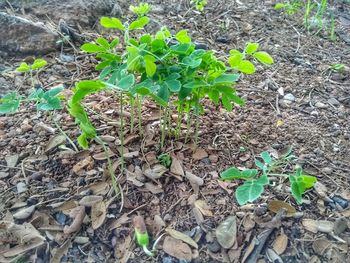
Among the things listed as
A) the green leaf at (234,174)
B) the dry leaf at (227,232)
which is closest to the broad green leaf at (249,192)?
the green leaf at (234,174)

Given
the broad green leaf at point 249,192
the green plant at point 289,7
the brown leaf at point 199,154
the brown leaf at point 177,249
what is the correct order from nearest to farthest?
the broad green leaf at point 249,192
the brown leaf at point 177,249
the brown leaf at point 199,154
the green plant at point 289,7

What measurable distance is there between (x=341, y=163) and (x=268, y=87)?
0.49 meters

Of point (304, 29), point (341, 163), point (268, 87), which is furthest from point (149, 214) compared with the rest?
point (304, 29)

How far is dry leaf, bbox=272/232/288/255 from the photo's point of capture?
3.45ft

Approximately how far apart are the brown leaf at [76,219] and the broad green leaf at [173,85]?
0.43 meters

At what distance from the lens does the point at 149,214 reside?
3.73 ft

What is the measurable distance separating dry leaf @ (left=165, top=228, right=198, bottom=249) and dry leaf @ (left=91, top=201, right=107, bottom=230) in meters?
0.19

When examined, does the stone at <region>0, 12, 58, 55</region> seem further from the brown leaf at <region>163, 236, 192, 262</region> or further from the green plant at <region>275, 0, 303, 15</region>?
the green plant at <region>275, 0, 303, 15</region>

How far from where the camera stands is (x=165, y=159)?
1.25 metres

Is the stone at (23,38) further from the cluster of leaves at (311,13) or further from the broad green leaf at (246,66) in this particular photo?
the cluster of leaves at (311,13)

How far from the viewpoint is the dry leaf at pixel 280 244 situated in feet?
3.45

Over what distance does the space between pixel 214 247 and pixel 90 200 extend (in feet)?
1.25

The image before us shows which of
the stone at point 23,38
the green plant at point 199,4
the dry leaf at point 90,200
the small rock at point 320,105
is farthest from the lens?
the green plant at point 199,4

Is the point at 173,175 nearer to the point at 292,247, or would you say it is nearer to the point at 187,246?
the point at 187,246
